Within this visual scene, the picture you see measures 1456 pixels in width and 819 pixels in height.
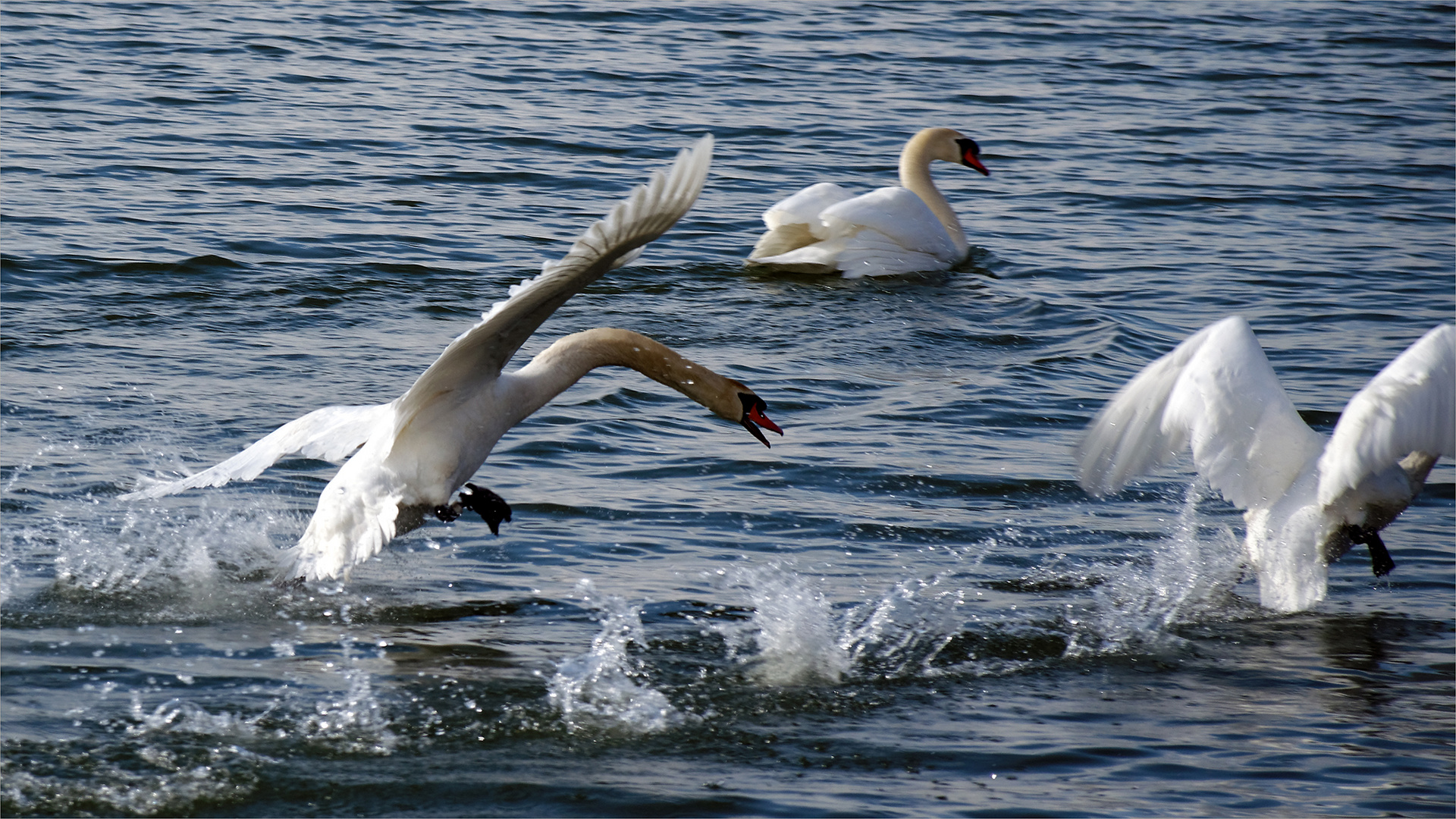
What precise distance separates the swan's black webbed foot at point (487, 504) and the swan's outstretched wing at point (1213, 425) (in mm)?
1906

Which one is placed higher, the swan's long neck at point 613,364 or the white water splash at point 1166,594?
the swan's long neck at point 613,364

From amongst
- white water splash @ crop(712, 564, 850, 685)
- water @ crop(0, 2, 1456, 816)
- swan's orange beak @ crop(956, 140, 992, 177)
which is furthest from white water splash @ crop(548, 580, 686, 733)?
swan's orange beak @ crop(956, 140, 992, 177)

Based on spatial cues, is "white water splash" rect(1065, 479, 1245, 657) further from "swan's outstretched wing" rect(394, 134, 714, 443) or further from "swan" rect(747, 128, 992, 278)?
"swan" rect(747, 128, 992, 278)

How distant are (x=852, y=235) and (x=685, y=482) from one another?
3.74m

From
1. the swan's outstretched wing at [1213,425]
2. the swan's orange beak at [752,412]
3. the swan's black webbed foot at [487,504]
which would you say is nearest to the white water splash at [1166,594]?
the swan's outstretched wing at [1213,425]

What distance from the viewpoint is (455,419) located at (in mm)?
5297

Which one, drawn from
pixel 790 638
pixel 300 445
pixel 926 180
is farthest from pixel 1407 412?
pixel 926 180

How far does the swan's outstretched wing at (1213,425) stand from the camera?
5629 millimetres

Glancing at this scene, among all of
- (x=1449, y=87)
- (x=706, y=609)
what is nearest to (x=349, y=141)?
(x=706, y=609)

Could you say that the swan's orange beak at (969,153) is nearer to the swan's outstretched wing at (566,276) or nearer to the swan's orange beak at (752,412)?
the swan's orange beak at (752,412)

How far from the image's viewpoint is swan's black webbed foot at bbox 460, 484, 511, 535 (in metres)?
5.56

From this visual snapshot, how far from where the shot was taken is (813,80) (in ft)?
51.5

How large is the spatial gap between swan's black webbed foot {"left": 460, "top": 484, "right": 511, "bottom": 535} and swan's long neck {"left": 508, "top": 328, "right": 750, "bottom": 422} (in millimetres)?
282

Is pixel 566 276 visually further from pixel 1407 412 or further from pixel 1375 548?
pixel 1375 548
